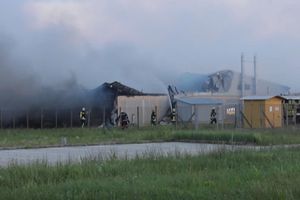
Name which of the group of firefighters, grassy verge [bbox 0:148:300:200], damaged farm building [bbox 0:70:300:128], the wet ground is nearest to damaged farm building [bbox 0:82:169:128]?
damaged farm building [bbox 0:70:300:128]

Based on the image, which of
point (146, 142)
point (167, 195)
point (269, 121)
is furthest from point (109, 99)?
point (167, 195)

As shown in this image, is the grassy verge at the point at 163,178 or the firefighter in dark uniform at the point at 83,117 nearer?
the grassy verge at the point at 163,178

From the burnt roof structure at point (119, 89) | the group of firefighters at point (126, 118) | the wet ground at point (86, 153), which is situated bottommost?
the wet ground at point (86, 153)

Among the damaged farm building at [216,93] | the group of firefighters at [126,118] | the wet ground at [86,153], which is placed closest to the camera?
the wet ground at [86,153]

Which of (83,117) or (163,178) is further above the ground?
(83,117)

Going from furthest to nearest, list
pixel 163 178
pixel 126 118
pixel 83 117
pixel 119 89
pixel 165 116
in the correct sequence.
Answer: pixel 165 116
pixel 119 89
pixel 83 117
pixel 126 118
pixel 163 178

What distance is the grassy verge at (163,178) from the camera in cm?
928

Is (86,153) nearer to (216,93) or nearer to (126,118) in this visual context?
(126,118)

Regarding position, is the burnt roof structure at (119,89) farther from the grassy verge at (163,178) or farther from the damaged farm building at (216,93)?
the grassy verge at (163,178)

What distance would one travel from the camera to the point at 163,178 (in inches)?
445

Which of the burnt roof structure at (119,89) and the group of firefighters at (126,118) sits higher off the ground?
the burnt roof structure at (119,89)

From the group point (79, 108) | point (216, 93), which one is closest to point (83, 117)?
point (79, 108)

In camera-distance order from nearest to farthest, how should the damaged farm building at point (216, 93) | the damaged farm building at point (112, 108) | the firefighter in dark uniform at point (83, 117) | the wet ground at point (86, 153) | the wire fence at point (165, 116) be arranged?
the wet ground at point (86, 153), the wire fence at point (165, 116), the firefighter in dark uniform at point (83, 117), the damaged farm building at point (112, 108), the damaged farm building at point (216, 93)

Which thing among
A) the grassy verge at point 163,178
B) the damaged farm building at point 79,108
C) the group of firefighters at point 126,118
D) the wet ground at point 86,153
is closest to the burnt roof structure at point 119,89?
the damaged farm building at point 79,108
